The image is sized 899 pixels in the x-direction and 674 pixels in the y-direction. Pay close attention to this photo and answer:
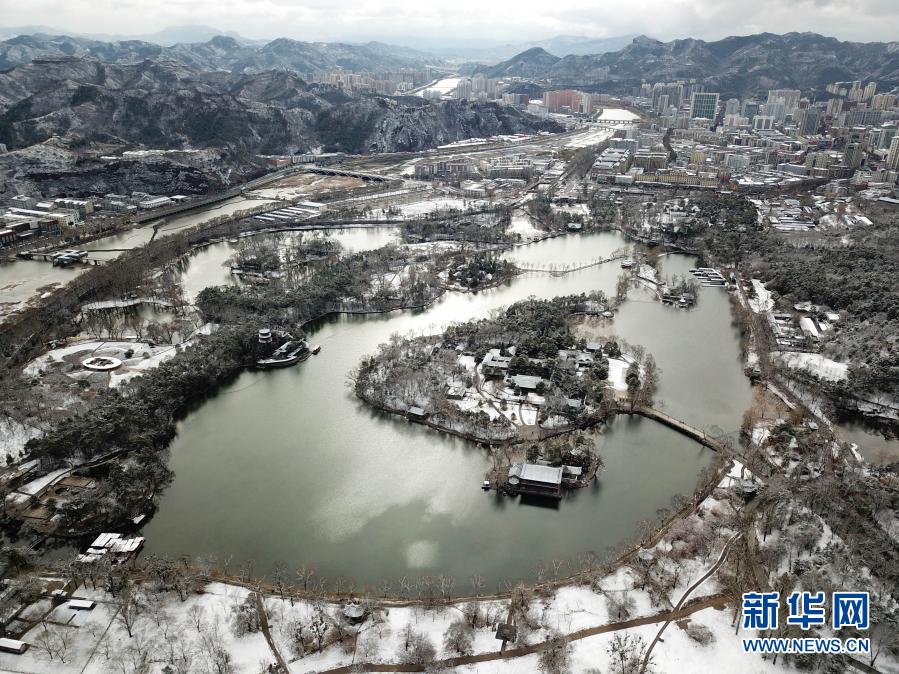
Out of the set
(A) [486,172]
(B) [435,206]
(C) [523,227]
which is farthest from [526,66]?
(C) [523,227]

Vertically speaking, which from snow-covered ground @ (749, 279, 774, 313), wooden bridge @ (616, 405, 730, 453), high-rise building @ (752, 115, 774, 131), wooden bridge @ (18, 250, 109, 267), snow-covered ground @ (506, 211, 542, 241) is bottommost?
wooden bridge @ (616, 405, 730, 453)

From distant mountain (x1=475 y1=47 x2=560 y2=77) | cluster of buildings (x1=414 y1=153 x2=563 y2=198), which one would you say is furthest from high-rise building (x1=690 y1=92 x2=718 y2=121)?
distant mountain (x1=475 y1=47 x2=560 y2=77)

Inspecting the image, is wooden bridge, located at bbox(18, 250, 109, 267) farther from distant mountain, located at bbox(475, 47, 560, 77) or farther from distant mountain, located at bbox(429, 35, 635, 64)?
distant mountain, located at bbox(429, 35, 635, 64)

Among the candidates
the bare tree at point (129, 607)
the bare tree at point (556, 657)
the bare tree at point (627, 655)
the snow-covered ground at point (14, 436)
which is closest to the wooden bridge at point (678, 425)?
the bare tree at point (627, 655)

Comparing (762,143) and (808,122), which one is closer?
(762,143)

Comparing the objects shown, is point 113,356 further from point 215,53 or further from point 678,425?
point 215,53

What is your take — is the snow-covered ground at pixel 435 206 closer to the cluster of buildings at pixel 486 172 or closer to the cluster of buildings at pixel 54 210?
the cluster of buildings at pixel 486 172
